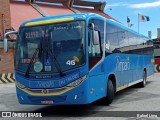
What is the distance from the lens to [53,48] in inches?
398

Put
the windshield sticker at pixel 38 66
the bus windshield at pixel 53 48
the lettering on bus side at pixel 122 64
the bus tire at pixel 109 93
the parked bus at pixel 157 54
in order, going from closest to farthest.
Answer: the bus windshield at pixel 53 48 < the windshield sticker at pixel 38 66 < the bus tire at pixel 109 93 < the lettering on bus side at pixel 122 64 < the parked bus at pixel 157 54

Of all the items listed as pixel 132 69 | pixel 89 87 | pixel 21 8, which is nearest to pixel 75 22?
pixel 89 87

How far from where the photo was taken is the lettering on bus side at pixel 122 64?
43.5 ft

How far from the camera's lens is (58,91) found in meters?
9.91

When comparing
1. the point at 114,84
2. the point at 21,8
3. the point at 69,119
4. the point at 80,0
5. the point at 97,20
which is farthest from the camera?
the point at 80,0

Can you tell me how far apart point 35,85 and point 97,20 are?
293 cm

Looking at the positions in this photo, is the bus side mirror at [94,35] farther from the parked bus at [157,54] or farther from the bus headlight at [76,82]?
the parked bus at [157,54]

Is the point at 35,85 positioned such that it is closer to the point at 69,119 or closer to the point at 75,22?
the point at 69,119

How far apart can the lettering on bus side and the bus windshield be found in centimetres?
357

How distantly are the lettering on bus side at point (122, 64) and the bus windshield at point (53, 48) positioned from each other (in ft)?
11.7

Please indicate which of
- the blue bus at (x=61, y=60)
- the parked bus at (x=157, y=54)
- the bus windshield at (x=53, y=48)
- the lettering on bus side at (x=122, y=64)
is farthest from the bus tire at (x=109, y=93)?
the parked bus at (x=157, y=54)

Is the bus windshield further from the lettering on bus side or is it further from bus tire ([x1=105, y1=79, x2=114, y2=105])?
the lettering on bus side

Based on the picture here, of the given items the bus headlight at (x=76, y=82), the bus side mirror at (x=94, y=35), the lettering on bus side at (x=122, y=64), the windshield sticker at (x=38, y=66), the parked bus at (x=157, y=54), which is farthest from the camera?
the parked bus at (x=157, y=54)

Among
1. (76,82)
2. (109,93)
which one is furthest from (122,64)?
(76,82)
